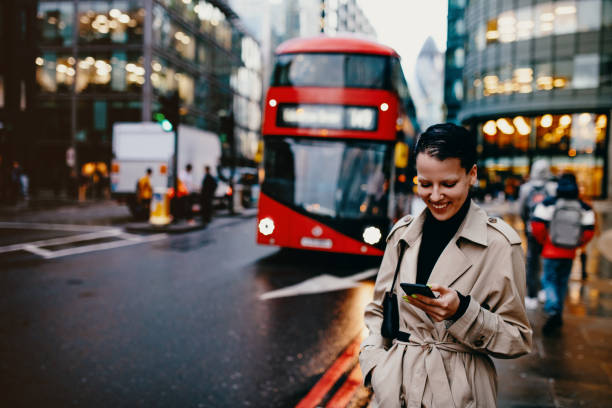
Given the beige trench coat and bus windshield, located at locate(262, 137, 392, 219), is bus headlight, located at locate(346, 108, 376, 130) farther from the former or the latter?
the beige trench coat

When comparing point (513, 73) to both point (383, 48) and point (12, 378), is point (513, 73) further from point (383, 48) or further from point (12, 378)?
point (12, 378)

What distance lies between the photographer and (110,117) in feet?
115

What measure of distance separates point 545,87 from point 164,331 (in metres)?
37.0

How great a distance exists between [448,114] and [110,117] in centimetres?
4964

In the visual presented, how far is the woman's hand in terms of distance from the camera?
153cm

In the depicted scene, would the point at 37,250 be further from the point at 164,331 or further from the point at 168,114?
the point at 164,331

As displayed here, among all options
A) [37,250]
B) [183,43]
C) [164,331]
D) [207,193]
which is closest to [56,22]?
[183,43]

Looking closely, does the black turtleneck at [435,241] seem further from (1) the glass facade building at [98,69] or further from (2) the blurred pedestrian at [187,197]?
(1) the glass facade building at [98,69]

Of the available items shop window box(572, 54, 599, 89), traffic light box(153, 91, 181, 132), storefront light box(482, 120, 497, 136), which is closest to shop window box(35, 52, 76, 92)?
traffic light box(153, 91, 181, 132)

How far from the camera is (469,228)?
5.61 ft

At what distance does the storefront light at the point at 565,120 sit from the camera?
35.4 meters

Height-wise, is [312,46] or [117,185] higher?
[312,46]

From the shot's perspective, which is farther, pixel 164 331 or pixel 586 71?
pixel 586 71

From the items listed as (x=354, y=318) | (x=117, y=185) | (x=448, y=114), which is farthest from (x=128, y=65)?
(x=448, y=114)
